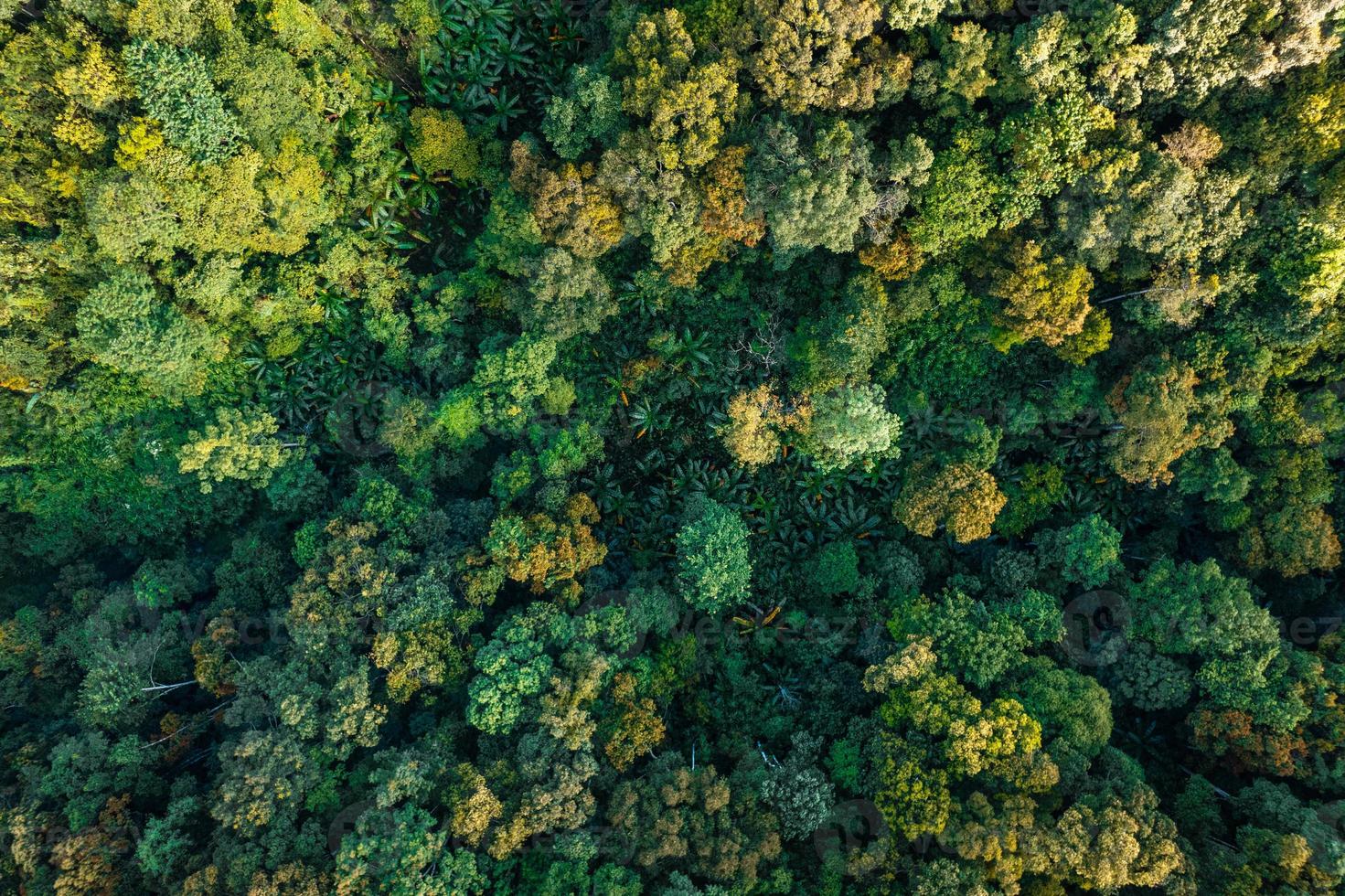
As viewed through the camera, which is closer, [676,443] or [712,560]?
[712,560]

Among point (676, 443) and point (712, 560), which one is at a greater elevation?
point (676, 443)

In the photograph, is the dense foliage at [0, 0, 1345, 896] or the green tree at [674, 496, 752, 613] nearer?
the dense foliage at [0, 0, 1345, 896]

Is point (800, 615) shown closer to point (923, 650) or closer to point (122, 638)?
point (923, 650)

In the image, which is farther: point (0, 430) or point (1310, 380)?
point (0, 430)

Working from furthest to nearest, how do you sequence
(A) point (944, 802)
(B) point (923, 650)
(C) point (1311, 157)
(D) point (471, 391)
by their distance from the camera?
(D) point (471, 391)
(B) point (923, 650)
(A) point (944, 802)
(C) point (1311, 157)

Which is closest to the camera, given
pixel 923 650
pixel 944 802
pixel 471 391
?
pixel 944 802

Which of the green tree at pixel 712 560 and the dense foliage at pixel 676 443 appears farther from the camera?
the green tree at pixel 712 560

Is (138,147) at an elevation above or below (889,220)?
above

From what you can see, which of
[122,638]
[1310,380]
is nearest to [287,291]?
[122,638]
